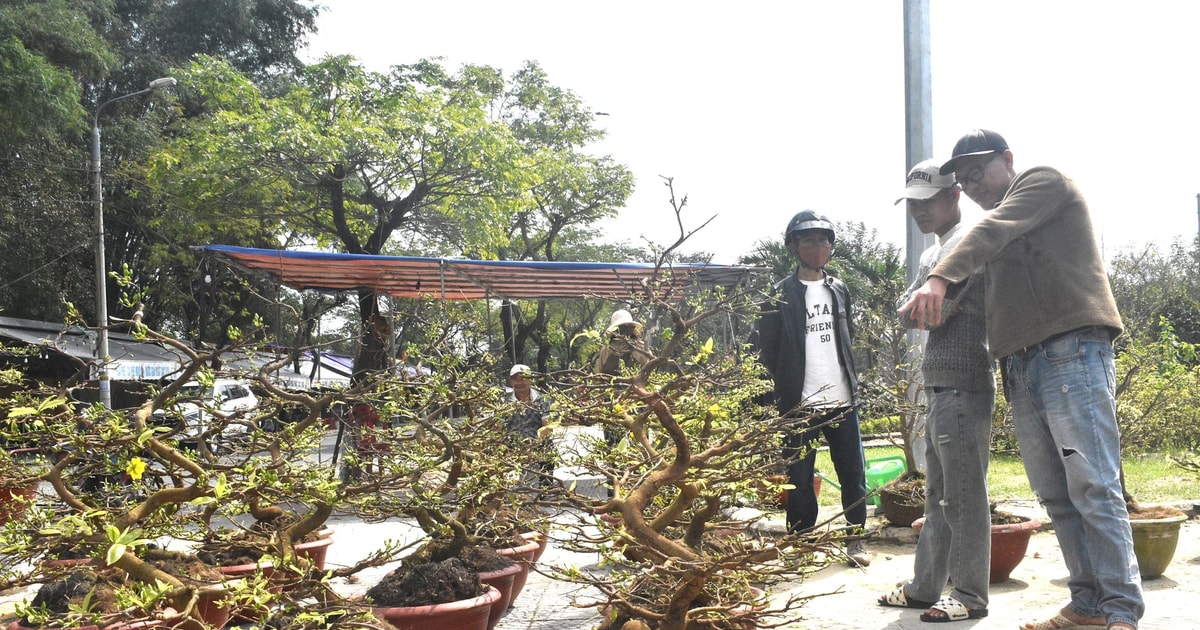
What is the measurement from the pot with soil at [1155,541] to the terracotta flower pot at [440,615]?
3219 millimetres

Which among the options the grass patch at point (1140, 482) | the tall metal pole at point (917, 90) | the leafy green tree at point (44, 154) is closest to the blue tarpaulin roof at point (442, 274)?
Answer: the grass patch at point (1140, 482)

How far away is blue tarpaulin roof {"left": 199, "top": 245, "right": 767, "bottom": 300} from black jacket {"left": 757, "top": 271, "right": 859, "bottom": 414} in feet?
13.1

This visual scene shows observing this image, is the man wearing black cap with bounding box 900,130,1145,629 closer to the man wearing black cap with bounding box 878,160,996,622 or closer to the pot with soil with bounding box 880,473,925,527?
the man wearing black cap with bounding box 878,160,996,622

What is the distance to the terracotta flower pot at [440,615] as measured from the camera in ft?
10.5

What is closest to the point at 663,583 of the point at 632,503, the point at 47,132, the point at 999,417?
the point at 632,503

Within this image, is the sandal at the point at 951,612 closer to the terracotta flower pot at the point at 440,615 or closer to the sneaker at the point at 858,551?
the sneaker at the point at 858,551

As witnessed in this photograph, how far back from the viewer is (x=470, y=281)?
1229 cm

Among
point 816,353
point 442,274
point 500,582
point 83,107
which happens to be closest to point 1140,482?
point 816,353

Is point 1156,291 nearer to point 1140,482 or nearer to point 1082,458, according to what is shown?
point 1140,482

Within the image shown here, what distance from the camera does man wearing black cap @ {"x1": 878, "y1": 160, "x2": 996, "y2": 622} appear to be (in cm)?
391

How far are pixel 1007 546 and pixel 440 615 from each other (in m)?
2.96

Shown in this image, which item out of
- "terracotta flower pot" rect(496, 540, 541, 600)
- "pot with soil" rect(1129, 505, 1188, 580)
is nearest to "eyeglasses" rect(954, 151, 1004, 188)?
"pot with soil" rect(1129, 505, 1188, 580)

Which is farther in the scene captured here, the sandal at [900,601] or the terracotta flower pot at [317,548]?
the terracotta flower pot at [317,548]

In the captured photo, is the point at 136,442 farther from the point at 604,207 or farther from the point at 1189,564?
the point at 604,207
